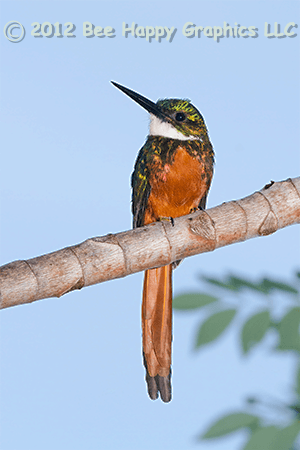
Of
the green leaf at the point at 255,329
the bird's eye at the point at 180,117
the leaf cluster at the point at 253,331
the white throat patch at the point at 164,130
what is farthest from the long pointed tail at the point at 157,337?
the bird's eye at the point at 180,117

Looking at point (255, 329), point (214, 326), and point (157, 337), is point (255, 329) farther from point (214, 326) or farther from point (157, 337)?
point (157, 337)

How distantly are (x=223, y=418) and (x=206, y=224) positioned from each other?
734mm

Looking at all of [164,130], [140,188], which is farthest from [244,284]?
[164,130]

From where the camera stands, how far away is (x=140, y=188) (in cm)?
242

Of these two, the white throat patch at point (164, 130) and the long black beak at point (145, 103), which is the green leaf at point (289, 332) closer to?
the white throat patch at point (164, 130)

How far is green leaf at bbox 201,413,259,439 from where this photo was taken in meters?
1.63

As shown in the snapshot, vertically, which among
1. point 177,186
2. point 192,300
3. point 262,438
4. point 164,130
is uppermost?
point 164,130

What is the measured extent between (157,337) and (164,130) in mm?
1113

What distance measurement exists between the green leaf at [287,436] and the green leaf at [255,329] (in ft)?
0.94

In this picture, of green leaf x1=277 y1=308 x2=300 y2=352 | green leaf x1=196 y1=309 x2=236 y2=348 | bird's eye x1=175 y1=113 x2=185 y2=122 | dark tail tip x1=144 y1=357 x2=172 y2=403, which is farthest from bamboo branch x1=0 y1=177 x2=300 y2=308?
bird's eye x1=175 y1=113 x2=185 y2=122

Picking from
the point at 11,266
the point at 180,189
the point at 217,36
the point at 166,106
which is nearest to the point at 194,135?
the point at 166,106

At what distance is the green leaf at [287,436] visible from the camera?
1515mm

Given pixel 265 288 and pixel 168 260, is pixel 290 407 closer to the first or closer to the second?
pixel 265 288

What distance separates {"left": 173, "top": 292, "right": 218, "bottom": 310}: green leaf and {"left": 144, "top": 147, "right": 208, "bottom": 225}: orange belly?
2.11 ft
